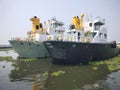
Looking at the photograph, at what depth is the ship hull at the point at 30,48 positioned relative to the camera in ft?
Answer: 108

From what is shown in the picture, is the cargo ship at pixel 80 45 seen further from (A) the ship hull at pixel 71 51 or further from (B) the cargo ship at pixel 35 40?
(B) the cargo ship at pixel 35 40

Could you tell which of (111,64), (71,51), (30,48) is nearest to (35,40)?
(30,48)

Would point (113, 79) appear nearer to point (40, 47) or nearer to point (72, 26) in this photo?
point (72, 26)

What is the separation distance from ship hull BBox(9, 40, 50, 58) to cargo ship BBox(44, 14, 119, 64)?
7316mm

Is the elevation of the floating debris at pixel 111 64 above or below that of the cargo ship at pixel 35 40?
below

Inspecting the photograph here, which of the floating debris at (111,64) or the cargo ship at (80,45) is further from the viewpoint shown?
the cargo ship at (80,45)

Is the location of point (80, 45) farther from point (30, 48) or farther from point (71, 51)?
point (30, 48)

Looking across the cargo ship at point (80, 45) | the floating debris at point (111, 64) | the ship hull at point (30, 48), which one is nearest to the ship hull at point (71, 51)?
the cargo ship at point (80, 45)

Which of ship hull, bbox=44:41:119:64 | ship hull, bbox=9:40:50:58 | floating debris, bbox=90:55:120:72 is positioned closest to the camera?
floating debris, bbox=90:55:120:72

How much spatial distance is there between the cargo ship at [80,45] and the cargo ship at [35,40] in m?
6.77

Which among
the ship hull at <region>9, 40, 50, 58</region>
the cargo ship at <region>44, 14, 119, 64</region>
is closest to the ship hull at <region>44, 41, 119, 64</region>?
the cargo ship at <region>44, 14, 119, 64</region>

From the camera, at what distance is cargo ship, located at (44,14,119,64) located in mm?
23797

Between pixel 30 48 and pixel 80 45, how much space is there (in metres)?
12.6

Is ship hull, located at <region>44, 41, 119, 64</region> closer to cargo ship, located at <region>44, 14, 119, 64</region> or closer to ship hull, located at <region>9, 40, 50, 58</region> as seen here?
cargo ship, located at <region>44, 14, 119, 64</region>
